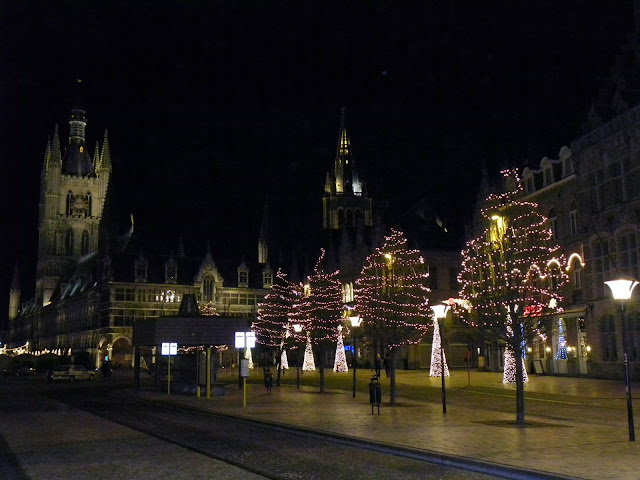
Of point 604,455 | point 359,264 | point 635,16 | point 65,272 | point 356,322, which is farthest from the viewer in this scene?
point 65,272

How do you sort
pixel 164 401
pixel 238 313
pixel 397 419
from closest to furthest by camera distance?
pixel 397 419 < pixel 164 401 < pixel 238 313

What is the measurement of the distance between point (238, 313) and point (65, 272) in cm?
5074

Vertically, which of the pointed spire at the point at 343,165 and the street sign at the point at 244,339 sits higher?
the pointed spire at the point at 343,165

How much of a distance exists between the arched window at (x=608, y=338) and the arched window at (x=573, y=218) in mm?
5965

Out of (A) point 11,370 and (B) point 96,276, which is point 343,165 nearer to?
(B) point 96,276

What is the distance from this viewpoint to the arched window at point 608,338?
131ft

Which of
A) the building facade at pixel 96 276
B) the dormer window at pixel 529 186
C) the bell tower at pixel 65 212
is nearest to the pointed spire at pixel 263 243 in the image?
the building facade at pixel 96 276

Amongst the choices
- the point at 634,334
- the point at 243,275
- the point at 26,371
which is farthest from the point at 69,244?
the point at 634,334

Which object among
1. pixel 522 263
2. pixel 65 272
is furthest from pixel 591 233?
pixel 65 272

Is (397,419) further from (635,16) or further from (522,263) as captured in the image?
(635,16)

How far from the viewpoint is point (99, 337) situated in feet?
329

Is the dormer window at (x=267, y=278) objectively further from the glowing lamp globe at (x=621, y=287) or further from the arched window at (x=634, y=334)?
the glowing lamp globe at (x=621, y=287)

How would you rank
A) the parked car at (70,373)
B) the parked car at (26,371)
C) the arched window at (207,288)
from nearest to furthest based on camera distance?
the parked car at (70,373) < the parked car at (26,371) < the arched window at (207,288)

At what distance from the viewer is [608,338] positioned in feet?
133
